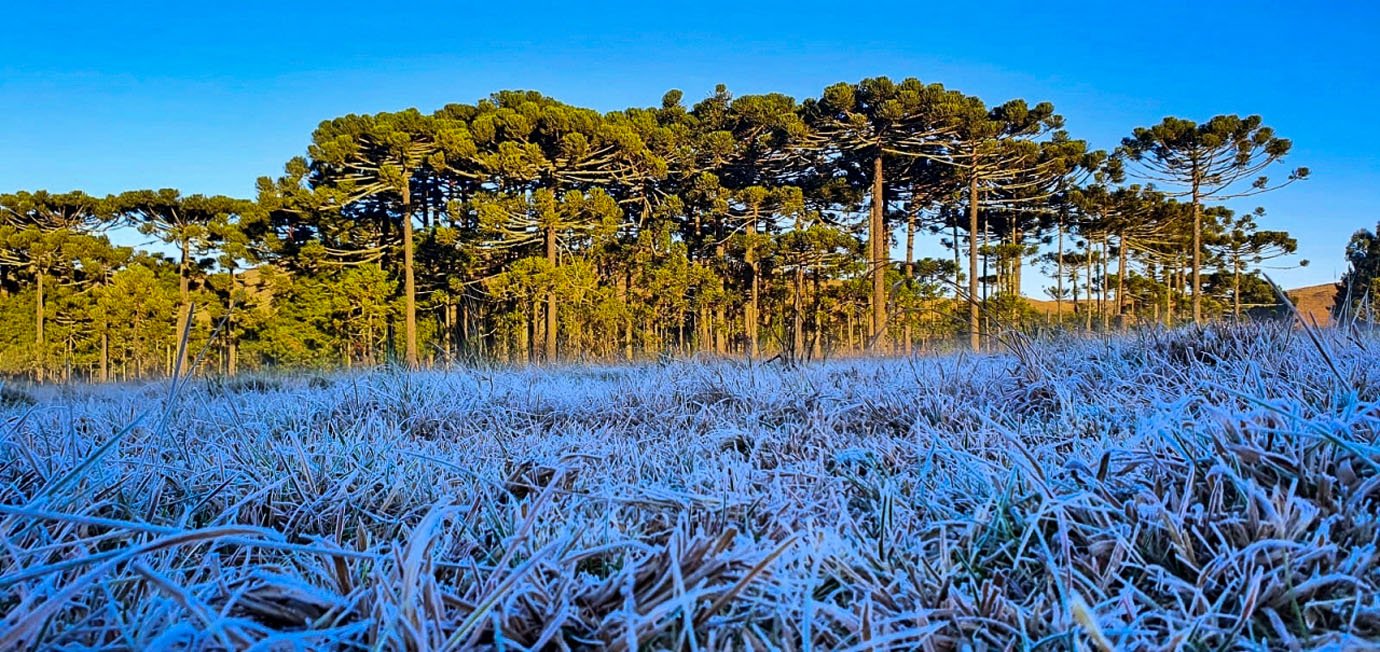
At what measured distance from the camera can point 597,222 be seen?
61.0ft

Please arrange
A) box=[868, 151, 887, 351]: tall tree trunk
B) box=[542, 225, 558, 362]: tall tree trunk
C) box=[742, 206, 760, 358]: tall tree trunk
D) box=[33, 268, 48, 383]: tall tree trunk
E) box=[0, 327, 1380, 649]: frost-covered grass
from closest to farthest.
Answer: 1. box=[0, 327, 1380, 649]: frost-covered grass
2. box=[542, 225, 558, 362]: tall tree trunk
3. box=[868, 151, 887, 351]: tall tree trunk
4. box=[742, 206, 760, 358]: tall tree trunk
5. box=[33, 268, 48, 383]: tall tree trunk

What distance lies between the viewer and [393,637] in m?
0.55

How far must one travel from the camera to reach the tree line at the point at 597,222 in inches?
707

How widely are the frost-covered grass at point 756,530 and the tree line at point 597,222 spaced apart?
13.9 metres

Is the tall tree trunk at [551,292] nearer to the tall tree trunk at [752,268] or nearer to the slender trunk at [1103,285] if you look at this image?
the tall tree trunk at [752,268]

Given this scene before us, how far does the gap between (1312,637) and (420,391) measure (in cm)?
250

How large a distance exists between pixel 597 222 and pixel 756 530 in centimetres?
1819

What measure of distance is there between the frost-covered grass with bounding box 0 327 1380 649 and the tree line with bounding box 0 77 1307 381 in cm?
1391

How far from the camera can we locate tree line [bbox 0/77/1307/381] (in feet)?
59.0

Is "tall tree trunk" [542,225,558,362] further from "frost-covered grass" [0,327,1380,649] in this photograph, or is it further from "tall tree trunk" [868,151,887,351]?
"frost-covered grass" [0,327,1380,649]

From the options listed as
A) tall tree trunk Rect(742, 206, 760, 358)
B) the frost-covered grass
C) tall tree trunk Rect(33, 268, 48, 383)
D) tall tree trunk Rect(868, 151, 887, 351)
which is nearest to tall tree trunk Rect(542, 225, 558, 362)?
tall tree trunk Rect(742, 206, 760, 358)

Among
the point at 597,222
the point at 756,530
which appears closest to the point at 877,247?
the point at 597,222

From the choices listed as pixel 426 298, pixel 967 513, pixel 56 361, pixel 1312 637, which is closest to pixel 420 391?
pixel 967 513

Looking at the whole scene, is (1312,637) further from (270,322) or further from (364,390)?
(270,322)
